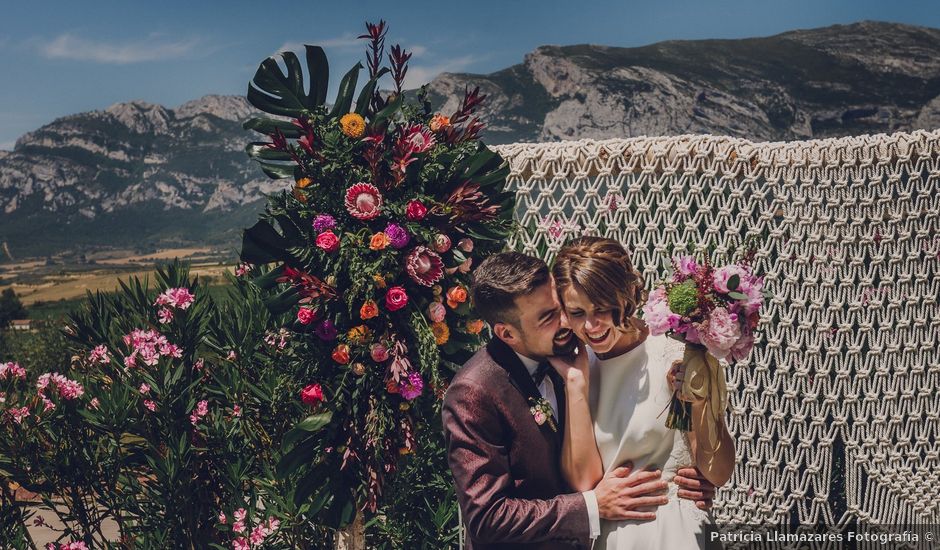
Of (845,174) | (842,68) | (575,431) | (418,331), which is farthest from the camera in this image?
(842,68)

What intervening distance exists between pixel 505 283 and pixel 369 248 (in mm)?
805

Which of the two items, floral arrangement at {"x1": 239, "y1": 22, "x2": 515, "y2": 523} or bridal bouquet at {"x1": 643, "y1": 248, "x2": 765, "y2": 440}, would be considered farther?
floral arrangement at {"x1": 239, "y1": 22, "x2": 515, "y2": 523}

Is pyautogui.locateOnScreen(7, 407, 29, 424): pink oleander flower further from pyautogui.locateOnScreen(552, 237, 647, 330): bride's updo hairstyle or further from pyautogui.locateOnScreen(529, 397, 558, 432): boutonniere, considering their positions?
pyautogui.locateOnScreen(552, 237, 647, 330): bride's updo hairstyle

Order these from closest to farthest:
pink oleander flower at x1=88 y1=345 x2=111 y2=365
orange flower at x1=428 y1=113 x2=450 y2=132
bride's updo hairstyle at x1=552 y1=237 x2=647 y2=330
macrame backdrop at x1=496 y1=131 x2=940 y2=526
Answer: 1. bride's updo hairstyle at x1=552 y1=237 x2=647 y2=330
2. orange flower at x1=428 y1=113 x2=450 y2=132
3. macrame backdrop at x1=496 y1=131 x2=940 y2=526
4. pink oleander flower at x1=88 y1=345 x2=111 y2=365

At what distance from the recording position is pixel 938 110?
10000cm

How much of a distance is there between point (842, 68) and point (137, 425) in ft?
448

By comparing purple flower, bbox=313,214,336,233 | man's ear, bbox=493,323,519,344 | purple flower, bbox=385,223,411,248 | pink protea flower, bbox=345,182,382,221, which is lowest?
man's ear, bbox=493,323,519,344

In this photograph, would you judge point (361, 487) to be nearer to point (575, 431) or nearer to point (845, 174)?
point (575, 431)

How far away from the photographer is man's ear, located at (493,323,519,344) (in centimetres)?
210

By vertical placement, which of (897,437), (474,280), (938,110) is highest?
(938,110)

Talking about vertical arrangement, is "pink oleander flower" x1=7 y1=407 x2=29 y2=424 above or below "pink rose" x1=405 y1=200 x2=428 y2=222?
below

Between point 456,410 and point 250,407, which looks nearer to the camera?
point 456,410

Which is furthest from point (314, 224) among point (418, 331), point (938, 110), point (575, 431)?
point (938, 110)

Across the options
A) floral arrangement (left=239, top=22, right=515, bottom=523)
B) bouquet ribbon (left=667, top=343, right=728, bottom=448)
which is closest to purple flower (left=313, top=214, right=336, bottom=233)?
floral arrangement (left=239, top=22, right=515, bottom=523)
